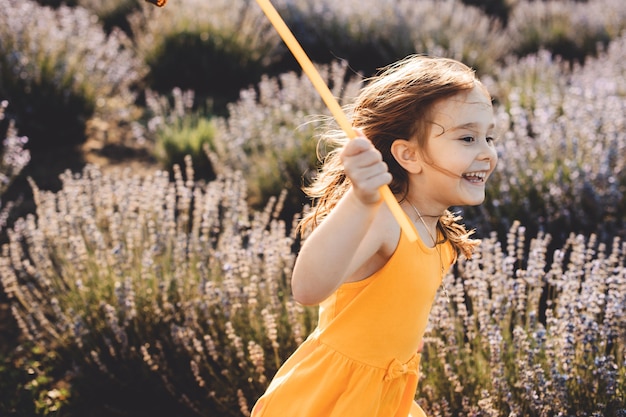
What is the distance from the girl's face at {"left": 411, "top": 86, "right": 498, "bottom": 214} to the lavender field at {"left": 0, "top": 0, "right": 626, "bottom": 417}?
2.03ft

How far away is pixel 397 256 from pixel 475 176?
11.4 inches

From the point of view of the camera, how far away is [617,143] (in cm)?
→ 384

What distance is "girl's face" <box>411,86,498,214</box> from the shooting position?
1.67m

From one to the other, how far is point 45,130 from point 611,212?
3.77 metres

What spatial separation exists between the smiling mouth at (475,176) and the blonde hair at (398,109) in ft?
0.40

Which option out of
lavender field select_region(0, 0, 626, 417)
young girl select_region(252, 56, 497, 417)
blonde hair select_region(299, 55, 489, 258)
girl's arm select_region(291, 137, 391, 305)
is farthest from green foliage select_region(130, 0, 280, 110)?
girl's arm select_region(291, 137, 391, 305)

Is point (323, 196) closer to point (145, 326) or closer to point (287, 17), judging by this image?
point (145, 326)

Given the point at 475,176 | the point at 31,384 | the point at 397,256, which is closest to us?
the point at 397,256

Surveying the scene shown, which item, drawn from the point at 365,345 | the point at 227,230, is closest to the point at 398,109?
the point at 365,345

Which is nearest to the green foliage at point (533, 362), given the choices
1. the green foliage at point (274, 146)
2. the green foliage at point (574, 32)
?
the green foliage at point (274, 146)

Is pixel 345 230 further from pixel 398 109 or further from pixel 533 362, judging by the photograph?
pixel 533 362

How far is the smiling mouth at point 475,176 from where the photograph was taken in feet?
5.58

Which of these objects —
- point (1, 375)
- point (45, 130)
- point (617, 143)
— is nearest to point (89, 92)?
point (45, 130)

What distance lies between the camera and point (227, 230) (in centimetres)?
303
